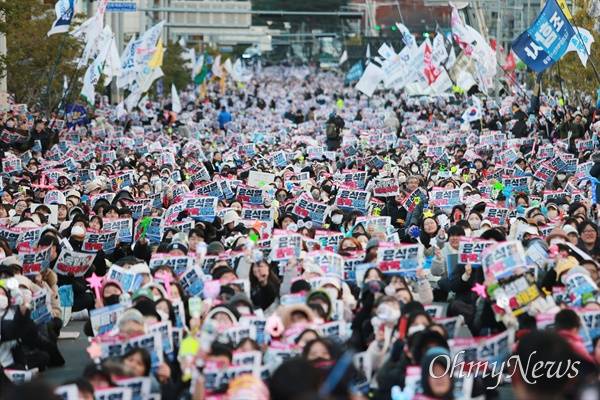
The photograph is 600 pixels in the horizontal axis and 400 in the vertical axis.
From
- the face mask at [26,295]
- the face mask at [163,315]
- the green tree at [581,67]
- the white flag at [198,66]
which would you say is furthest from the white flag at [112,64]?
the face mask at [163,315]

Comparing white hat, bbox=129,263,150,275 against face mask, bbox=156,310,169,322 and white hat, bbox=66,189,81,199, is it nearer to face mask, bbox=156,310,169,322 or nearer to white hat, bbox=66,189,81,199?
face mask, bbox=156,310,169,322

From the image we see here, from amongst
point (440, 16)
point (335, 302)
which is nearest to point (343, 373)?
point (335, 302)

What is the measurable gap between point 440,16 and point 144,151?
11246 cm

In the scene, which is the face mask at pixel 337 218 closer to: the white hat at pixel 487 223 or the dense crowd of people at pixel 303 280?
the dense crowd of people at pixel 303 280

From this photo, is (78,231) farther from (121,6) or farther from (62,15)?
(121,6)

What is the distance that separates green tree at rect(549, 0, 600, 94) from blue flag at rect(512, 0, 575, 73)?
12051mm

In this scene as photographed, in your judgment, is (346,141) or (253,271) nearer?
(253,271)

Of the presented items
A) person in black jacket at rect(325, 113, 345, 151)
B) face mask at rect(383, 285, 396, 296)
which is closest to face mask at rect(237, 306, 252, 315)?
face mask at rect(383, 285, 396, 296)

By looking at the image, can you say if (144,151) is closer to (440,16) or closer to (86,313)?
(86,313)

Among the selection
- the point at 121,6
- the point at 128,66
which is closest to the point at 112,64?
the point at 128,66

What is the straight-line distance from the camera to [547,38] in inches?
1200

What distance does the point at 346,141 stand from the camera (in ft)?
134

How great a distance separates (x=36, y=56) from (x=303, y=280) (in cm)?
3274

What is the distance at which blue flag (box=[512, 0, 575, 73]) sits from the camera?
29984 mm
